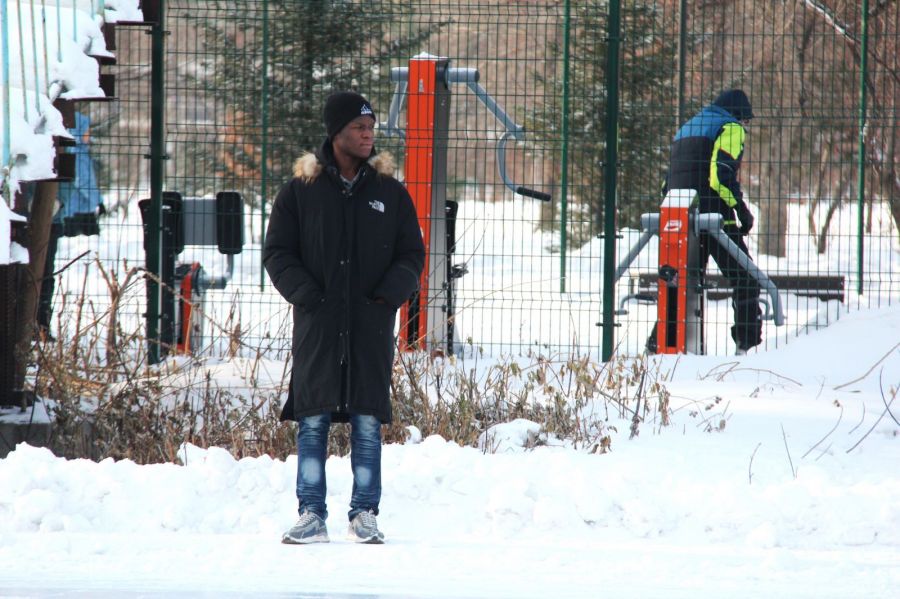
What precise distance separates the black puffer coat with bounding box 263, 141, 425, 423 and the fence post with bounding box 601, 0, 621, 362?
3.71m

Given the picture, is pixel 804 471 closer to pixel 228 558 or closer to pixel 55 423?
pixel 228 558

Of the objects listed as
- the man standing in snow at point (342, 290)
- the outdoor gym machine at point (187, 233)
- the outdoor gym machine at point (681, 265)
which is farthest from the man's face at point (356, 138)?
the outdoor gym machine at point (681, 265)

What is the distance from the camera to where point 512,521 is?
493cm

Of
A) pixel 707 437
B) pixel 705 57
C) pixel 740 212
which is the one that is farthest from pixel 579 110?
pixel 707 437

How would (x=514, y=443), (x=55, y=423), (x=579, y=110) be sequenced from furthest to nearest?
(x=579, y=110) → (x=55, y=423) → (x=514, y=443)

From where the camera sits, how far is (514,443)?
5918mm

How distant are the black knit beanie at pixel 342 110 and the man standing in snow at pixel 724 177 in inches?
181

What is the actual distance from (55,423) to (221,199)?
2.61 meters

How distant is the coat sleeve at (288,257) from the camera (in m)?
4.48

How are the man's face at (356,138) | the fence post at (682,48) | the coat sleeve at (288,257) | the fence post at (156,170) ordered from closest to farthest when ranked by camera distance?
the coat sleeve at (288,257) < the man's face at (356,138) < the fence post at (156,170) < the fence post at (682,48)

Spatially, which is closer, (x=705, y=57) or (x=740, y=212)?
(x=740, y=212)

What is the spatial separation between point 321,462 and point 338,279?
75 centimetres

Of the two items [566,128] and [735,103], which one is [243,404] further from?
[735,103]

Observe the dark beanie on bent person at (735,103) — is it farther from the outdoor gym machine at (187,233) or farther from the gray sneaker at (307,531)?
the gray sneaker at (307,531)
